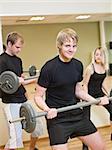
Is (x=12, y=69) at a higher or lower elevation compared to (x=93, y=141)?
higher

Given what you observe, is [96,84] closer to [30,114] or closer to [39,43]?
[39,43]

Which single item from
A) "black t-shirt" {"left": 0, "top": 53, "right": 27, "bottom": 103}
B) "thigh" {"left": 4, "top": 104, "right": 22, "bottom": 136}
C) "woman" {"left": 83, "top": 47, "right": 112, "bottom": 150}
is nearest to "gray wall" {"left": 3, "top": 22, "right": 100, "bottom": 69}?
"woman" {"left": 83, "top": 47, "right": 112, "bottom": 150}

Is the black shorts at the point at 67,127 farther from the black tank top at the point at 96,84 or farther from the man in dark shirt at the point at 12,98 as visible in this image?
the black tank top at the point at 96,84

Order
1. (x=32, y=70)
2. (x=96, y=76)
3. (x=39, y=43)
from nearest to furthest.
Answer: (x=96, y=76), (x=32, y=70), (x=39, y=43)

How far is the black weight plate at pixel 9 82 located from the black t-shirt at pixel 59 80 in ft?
1.89

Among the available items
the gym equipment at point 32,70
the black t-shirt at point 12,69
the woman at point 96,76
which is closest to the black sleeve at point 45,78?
the black t-shirt at point 12,69

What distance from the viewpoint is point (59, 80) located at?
82.0 inches

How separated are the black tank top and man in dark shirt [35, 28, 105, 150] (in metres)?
1.00

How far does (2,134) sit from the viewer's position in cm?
368

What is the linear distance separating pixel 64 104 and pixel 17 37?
957 mm

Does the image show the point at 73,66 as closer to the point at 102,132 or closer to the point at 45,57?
the point at 45,57

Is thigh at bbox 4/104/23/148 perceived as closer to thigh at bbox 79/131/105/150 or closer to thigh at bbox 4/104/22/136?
thigh at bbox 4/104/22/136

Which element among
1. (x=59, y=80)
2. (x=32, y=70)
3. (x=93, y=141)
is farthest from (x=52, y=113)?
(x=32, y=70)

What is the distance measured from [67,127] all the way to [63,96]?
0.22 m
